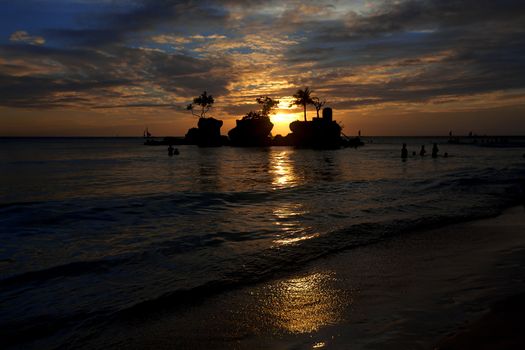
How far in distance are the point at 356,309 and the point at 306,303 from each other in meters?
0.74

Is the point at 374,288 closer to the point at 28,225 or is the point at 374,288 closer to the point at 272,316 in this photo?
the point at 272,316

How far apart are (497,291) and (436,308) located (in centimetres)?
128

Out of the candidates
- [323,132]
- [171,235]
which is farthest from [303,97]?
[171,235]

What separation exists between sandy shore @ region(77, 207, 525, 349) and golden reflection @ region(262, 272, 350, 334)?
1cm

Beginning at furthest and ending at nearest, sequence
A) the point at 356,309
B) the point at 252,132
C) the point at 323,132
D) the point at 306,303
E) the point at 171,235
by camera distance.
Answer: the point at 252,132 < the point at 323,132 < the point at 171,235 < the point at 306,303 < the point at 356,309

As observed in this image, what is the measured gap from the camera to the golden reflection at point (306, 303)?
5.10 meters

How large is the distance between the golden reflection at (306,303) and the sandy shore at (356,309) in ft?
0.05

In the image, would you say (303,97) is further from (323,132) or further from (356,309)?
(356,309)

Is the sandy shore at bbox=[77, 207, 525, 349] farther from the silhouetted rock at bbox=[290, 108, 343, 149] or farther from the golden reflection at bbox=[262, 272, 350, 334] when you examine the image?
the silhouetted rock at bbox=[290, 108, 343, 149]

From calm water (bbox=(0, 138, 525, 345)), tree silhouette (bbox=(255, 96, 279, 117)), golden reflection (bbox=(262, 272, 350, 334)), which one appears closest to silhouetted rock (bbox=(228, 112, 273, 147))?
tree silhouette (bbox=(255, 96, 279, 117))

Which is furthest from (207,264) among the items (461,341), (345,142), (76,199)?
(345,142)

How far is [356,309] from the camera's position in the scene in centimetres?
549

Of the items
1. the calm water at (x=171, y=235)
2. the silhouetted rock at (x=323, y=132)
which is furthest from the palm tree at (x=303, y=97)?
the calm water at (x=171, y=235)

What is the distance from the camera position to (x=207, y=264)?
7.92 metres
